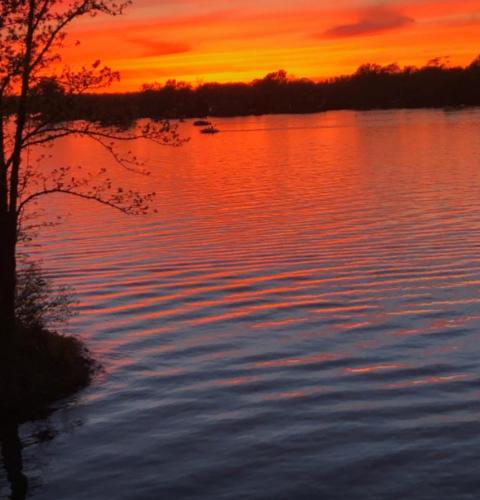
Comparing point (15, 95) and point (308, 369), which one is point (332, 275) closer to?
point (308, 369)

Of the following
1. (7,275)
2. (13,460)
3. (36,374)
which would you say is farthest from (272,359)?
(13,460)

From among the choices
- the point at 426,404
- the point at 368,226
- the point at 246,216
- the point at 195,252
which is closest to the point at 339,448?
the point at 426,404

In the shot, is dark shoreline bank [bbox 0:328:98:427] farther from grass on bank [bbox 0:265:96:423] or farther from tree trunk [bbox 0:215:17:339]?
tree trunk [bbox 0:215:17:339]

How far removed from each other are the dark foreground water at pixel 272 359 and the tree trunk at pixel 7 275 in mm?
2101

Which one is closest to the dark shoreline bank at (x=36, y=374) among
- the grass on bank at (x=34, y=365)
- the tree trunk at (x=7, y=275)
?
the grass on bank at (x=34, y=365)

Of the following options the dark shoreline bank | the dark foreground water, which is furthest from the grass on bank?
the dark foreground water

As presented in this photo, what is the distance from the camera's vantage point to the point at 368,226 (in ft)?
120

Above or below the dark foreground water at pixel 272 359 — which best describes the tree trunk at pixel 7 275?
above

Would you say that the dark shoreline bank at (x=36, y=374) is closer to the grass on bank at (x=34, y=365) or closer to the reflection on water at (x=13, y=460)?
the grass on bank at (x=34, y=365)

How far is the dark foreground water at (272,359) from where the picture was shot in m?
12.9

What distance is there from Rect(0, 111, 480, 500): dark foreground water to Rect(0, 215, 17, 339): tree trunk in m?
2.10

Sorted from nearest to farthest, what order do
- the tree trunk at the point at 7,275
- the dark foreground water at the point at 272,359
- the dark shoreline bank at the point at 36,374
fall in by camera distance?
the dark foreground water at the point at 272,359, the dark shoreline bank at the point at 36,374, the tree trunk at the point at 7,275

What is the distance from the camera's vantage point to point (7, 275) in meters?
16.7

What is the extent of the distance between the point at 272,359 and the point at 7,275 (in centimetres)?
591
